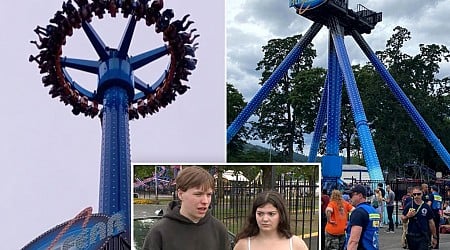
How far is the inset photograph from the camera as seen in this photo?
200 cm

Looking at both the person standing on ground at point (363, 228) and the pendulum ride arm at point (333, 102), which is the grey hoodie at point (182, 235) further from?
the pendulum ride arm at point (333, 102)

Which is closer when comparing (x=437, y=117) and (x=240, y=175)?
(x=240, y=175)

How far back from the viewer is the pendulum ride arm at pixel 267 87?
8.93 metres

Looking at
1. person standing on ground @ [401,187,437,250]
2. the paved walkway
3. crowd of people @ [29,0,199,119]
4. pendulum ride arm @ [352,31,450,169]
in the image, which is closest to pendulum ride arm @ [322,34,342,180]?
pendulum ride arm @ [352,31,450,169]

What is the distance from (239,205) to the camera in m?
2.98

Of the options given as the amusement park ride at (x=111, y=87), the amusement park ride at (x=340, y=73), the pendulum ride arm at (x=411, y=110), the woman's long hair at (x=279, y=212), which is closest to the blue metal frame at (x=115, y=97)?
the amusement park ride at (x=111, y=87)

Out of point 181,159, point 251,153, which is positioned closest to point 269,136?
point 251,153

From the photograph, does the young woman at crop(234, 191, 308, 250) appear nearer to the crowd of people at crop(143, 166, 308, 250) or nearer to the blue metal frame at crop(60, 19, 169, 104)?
the crowd of people at crop(143, 166, 308, 250)

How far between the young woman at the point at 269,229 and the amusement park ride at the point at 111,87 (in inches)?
56.8

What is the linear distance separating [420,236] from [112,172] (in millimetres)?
3009

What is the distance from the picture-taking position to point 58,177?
328cm

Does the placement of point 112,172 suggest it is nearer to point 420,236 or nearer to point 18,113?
point 18,113

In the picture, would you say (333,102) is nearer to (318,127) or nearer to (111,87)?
(318,127)

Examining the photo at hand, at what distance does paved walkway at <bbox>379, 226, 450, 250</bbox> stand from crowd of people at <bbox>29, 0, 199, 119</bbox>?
523 centimetres
